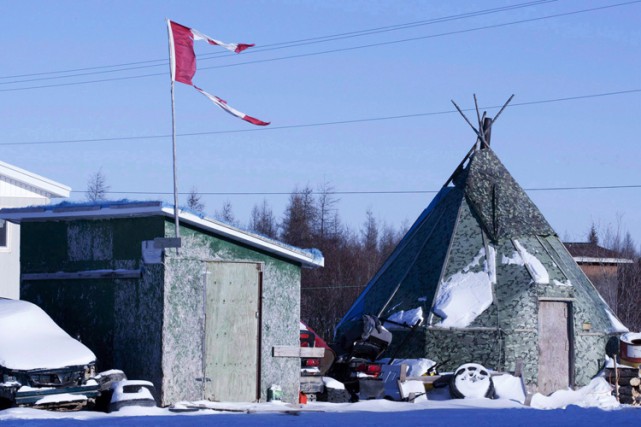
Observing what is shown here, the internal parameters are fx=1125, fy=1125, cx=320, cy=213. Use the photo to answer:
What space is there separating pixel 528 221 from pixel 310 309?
30569 millimetres

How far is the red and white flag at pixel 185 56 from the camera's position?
1928 centimetres

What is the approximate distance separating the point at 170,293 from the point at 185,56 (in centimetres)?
414

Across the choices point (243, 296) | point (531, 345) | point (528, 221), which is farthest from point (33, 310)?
point (528, 221)

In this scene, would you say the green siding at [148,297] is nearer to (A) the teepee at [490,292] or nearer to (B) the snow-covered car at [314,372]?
(B) the snow-covered car at [314,372]

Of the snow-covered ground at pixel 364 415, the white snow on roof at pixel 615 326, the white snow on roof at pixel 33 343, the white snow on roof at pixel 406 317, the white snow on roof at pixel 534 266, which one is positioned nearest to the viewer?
the snow-covered ground at pixel 364 415

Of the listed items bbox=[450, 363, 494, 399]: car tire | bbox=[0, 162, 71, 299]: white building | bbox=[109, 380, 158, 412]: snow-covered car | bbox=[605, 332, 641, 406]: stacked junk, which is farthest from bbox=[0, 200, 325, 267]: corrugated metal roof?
bbox=[0, 162, 71, 299]: white building

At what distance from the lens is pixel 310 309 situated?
58062 millimetres

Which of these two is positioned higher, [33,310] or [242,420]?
[33,310]

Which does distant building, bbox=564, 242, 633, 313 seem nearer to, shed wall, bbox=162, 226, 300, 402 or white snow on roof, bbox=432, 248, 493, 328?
white snow on roof, bbox=432, 248, 493, 328

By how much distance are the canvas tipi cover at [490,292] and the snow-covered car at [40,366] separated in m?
10.4

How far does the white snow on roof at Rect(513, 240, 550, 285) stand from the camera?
26453 millimetres

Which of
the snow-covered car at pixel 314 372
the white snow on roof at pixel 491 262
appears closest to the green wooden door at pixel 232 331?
the snow-covered car at pixel 314 372

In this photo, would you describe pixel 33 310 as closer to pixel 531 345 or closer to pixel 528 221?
pixel 531 345

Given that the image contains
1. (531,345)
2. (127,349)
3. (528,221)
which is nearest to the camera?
(127,349)
